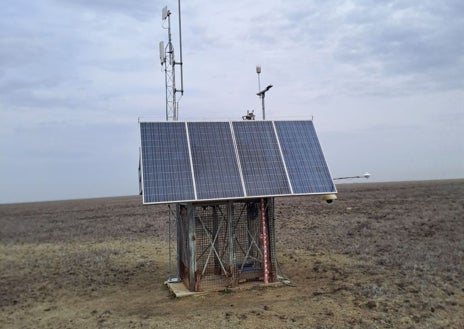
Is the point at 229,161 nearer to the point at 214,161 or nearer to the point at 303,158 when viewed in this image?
the point at 214,161

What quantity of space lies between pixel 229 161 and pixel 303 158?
7.43ft

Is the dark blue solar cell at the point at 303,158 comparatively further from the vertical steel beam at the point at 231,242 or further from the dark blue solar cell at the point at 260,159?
the vertical steel beam at the point at 231,242

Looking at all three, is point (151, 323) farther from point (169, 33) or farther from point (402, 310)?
point (169, 33)

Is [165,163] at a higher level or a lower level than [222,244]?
higher

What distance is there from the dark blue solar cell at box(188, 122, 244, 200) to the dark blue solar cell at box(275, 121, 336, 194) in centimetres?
160

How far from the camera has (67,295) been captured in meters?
13.3

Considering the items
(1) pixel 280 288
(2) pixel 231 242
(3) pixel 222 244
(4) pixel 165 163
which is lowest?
(1) pixel 280 288

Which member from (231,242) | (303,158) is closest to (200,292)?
(231,242)

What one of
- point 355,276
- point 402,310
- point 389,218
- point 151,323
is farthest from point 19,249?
point 389,218

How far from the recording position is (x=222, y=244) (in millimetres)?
13312

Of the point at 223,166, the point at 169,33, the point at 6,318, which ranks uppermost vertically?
the point at 169,33

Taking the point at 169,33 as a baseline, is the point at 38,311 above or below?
below

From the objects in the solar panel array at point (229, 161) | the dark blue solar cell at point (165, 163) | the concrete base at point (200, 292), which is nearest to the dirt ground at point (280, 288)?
the concrete base at point (200, 292)

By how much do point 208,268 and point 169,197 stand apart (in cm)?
356
